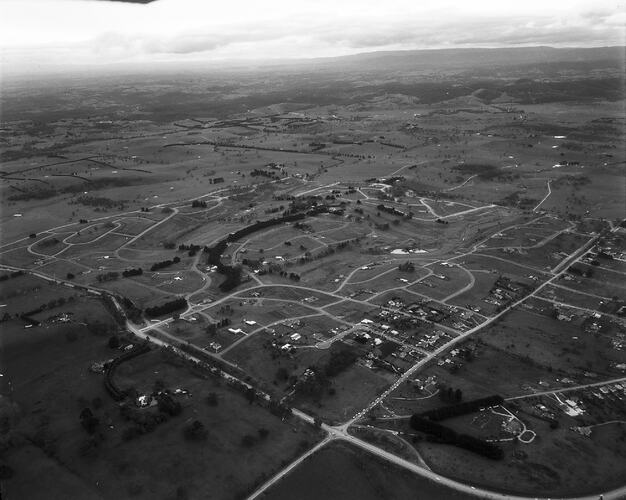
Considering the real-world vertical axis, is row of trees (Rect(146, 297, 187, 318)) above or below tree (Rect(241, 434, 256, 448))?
above

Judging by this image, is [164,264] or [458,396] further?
[164,264]

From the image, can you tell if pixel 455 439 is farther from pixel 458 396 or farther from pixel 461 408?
pixel 458 396

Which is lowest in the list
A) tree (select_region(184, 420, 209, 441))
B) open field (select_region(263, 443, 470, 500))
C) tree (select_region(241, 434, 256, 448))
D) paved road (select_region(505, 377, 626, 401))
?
paved road (select_region(505, 377, 626, 401))

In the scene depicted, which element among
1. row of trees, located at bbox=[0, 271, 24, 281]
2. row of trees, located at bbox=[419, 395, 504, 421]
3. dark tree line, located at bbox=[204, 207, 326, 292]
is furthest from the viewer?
row of trees, located at bbox=[0, 271, 24, 281]

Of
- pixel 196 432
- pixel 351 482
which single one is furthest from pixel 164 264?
pixel 351 482

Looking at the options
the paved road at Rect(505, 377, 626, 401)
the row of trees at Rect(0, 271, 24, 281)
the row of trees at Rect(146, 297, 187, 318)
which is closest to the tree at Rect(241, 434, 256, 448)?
the paved road at Rect(505, 377, 626, 401)

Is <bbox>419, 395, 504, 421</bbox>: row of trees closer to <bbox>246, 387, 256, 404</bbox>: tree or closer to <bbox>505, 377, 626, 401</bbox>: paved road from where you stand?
<bbox>505, 377, 626, 401</bbox>: paved road

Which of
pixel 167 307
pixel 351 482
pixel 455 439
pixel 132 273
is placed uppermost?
pixel 167 307

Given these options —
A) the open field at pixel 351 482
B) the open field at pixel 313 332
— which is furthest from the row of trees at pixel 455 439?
the open field at pixel 351 482

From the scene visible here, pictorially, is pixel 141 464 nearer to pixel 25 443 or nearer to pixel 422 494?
pixel 25 443

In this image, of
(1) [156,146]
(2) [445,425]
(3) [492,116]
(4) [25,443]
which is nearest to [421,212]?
(2) [445,425]

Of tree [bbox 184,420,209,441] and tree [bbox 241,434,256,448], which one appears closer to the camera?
tree [bbox 241,434,256,448]

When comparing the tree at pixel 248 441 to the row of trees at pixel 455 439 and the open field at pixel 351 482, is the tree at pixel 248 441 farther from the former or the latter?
the row of trees at pixel 455 439
